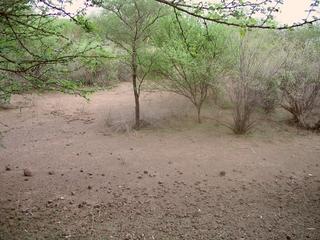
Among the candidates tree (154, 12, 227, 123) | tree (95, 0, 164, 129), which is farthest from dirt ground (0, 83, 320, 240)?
tree (95, 0, 164, 129)

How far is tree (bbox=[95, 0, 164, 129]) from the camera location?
8.21 metres

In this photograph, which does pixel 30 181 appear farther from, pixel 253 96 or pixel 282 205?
pixel 253 96

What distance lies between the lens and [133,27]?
28.4 feet

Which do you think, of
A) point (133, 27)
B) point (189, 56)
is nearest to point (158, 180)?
point (189, 56)

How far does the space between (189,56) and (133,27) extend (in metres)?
1.72

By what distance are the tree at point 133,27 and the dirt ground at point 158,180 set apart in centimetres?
171

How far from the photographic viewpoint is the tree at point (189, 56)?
824cm

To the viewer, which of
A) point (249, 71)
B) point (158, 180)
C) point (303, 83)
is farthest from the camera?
point (303, 83)

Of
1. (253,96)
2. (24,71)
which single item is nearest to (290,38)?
(253,96)

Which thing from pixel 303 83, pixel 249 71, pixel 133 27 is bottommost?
pixel 303 83

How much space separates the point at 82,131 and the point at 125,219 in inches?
190

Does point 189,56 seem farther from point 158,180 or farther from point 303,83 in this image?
point 158,180

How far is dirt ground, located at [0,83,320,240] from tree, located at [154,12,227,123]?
112cm

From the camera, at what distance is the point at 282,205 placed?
4680 mm
